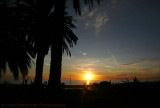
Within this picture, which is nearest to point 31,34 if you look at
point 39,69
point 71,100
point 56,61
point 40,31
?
point 40,31

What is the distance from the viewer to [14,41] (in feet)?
34.8

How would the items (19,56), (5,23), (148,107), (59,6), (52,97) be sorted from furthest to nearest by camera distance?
(19,56) → (5,23) → (59,6) → (52,97) → (148,107)

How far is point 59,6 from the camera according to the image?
881cm

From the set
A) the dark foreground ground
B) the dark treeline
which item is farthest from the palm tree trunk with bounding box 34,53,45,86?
the dark foreground ground

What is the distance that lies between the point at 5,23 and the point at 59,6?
16.1ft

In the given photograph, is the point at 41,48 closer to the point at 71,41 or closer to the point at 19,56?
the point at 19,56

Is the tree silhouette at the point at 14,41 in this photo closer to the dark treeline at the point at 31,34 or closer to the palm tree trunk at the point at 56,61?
the dark treeline at the point at 31,34

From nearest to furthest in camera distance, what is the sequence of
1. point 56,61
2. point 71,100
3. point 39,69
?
point 71,100, point 56,61, point 39,69

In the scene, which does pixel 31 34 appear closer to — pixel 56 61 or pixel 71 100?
pixel 56 61

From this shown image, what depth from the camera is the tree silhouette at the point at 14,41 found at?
32.8ft

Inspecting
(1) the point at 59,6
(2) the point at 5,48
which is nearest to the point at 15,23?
(2) the point at 5,48

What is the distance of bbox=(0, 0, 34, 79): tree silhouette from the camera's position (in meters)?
9.99

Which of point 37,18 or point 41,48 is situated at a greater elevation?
point 37,18

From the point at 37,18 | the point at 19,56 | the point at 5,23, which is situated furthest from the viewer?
the point at 37,18
